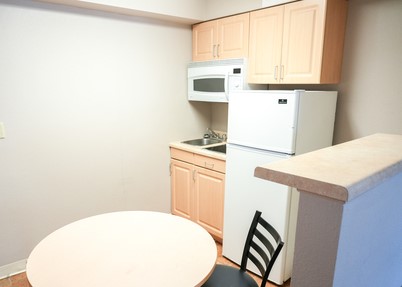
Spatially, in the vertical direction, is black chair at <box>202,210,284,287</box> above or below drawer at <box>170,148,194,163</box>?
below

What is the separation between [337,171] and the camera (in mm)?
746

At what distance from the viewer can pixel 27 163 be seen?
2328 mm

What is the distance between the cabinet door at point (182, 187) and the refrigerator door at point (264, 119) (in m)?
0.80

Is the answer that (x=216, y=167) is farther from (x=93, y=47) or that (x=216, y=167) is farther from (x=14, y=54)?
(x=14, y=54)

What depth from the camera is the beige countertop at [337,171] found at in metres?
0.65

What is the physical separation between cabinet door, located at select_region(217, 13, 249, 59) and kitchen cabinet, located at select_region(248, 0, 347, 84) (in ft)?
0.30

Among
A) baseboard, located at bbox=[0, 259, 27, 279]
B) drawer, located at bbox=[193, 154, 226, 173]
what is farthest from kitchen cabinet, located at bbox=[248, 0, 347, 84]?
baseboard, located at bbox=[0, 259, 27, 279]

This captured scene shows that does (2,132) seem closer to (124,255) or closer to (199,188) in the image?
(124,255)

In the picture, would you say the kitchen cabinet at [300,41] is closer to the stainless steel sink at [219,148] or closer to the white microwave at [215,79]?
the white microwave at [215,79]

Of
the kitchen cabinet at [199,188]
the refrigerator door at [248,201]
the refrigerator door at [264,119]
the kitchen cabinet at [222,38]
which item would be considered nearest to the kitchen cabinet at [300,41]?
the kitchen cabinet at [222,38]

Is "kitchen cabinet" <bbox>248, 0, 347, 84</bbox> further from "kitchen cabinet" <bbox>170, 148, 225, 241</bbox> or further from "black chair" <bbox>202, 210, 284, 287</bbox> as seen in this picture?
"black chair" <bbox>202, 210, 284, 287</bbox>

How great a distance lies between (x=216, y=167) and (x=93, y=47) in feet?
5.08

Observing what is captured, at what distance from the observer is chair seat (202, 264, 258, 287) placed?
5.18 ft

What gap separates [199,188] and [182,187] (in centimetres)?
28
